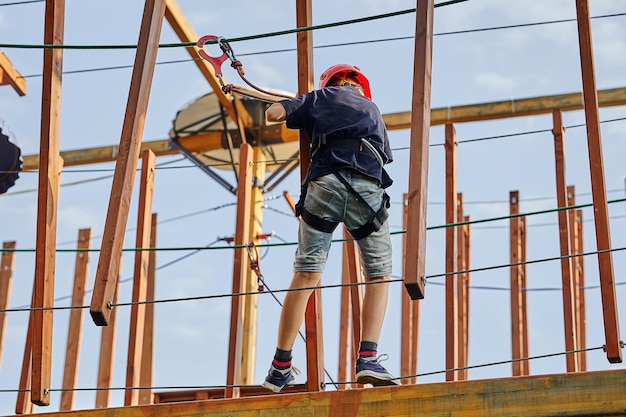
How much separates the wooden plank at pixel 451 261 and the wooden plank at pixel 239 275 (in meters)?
1.57

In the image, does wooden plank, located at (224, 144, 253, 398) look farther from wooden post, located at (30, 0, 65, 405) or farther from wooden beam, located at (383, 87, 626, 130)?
wooden beam, located at (383, 87, 626, 130)

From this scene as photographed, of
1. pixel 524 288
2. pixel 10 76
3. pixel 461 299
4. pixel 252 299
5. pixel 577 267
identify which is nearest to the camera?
pixel 10 76

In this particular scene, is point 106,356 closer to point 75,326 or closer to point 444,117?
point 75,326

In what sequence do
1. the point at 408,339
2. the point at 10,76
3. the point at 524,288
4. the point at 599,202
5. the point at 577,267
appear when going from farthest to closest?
the point at 577,267, the point at 524,288, the point at 408,339, the point at 10,76, the point at 599,202

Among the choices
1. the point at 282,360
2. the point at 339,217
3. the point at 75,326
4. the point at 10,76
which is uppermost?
the point at 10,76

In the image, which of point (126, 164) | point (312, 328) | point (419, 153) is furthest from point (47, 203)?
point (419, 153)

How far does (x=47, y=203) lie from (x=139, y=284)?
9.91ft

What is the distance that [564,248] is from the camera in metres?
9.38

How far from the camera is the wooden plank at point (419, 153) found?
534 centimetres

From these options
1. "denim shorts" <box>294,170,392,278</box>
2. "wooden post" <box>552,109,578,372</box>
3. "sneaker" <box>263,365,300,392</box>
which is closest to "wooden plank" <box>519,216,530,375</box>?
"wooden post" <box>552,109,578,372</box>

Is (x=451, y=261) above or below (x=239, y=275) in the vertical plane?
above

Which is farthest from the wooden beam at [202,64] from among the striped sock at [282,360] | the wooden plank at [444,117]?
the striped sock at [282,360]

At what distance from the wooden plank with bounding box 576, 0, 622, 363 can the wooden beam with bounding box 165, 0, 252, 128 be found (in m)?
Result: 4.44

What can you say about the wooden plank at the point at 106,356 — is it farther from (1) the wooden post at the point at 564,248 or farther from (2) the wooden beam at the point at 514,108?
(1) the wooden post at the point at 564,248
